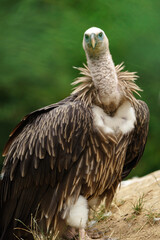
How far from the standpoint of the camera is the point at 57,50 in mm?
10672

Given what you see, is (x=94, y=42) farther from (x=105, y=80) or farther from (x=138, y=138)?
(x=138, y=138)

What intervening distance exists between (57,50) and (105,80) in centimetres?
581

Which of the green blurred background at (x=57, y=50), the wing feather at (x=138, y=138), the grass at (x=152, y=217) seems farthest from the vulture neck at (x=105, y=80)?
the green blurred background at (x=57, y=50)

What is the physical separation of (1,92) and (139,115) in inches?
222

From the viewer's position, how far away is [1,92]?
34.6 ft

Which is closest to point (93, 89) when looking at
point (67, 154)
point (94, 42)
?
point (94, 42)

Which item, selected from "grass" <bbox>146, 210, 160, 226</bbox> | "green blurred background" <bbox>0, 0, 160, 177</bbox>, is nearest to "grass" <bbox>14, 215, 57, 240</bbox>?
"grass" <bbox>146, 210, 160, 226</bbox>

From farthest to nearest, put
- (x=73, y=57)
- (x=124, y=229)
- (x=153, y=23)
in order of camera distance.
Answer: (x=73, y=57) < (x=153, y=23) < (x=124, y=229)

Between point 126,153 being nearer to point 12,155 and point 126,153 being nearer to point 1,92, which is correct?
point 12,155

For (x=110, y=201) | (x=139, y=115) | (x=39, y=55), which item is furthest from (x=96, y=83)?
(x=39, y=55)

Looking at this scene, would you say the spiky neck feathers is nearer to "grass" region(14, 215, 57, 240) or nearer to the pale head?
the pale head

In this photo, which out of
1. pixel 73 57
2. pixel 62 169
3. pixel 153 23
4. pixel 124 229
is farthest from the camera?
pixel 73 57

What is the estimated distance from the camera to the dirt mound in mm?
5051

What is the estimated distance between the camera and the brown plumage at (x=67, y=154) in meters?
4.96
